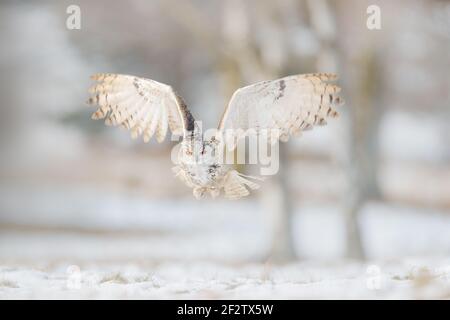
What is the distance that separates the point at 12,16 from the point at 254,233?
4394mm

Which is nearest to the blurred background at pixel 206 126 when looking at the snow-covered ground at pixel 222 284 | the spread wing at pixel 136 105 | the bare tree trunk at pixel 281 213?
the bare tree trunk at pixel 281 213

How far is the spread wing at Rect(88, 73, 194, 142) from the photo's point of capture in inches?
126

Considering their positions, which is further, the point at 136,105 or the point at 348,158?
the point at 348,158

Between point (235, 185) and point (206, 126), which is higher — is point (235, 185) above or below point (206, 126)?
below

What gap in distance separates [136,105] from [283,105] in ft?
2.41

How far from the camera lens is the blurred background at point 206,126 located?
780 cm

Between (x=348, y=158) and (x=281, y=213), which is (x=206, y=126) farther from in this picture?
(x=348, y=158)

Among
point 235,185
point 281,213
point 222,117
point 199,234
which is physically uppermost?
point 222,117

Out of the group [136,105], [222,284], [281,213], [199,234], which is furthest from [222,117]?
[199,234]

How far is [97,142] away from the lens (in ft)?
33.5

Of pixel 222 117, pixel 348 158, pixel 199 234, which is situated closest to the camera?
pixel 222 117

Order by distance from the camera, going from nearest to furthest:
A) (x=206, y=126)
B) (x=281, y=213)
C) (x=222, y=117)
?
(x=222, y=117) → (x=281, y=213) → (x=206, y=126)

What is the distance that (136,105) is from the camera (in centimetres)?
331
